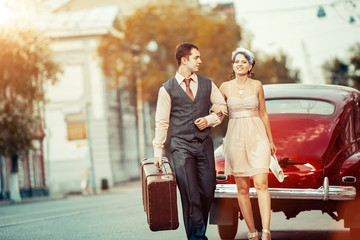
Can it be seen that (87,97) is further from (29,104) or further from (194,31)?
(29,104)

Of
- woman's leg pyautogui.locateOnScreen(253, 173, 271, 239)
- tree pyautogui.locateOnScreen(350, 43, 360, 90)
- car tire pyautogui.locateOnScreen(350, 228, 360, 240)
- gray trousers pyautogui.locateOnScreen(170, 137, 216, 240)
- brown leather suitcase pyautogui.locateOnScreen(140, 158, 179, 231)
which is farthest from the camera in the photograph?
tree pyautogui.locateOnScreen(350, 43, 360, 90)

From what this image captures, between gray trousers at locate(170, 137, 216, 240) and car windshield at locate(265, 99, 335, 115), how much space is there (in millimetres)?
2455

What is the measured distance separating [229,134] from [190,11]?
43.2 meters

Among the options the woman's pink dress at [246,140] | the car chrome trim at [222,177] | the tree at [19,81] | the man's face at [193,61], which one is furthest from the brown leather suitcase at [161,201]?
the tree at [19,81]

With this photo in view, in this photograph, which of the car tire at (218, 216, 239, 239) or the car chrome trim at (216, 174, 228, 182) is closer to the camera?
the car chrome trim at (216, 174, 228, 182)

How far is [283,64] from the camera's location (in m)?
90.8

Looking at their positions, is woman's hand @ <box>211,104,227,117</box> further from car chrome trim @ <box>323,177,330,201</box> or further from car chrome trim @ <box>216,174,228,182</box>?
car chrome trim @ <box>323,177,330,201</box>

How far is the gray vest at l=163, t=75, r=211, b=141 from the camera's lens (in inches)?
304

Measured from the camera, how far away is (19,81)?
35.5 meters

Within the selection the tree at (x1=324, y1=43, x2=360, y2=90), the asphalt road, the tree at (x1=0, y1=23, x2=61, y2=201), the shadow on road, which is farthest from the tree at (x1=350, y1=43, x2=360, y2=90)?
the shadow on road

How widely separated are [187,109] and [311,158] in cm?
189

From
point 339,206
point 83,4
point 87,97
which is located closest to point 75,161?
point 87,97

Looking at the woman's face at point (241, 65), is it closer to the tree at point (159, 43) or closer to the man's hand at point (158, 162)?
the man's hand at point (158, 162)

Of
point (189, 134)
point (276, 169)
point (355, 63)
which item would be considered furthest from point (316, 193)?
point (355, 63)
